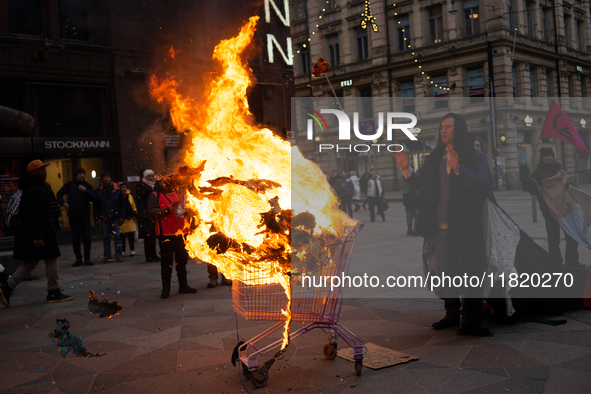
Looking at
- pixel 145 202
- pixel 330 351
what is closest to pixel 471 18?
pixel 145 202

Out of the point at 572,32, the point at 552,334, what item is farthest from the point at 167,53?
the point at 572,32

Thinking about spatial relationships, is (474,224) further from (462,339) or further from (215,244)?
(215,244)

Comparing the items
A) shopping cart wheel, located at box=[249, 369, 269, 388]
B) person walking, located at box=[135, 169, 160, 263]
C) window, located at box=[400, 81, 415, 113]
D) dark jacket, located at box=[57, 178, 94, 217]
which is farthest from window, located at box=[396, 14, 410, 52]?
shopping cart wheel, located at box=[249, 369, 269, 388]

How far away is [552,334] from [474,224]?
3.98 feet

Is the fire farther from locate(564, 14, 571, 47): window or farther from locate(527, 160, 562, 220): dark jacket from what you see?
locate(564, 14, 571, 47): window

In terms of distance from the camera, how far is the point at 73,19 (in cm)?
1459

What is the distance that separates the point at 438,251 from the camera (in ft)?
15.6

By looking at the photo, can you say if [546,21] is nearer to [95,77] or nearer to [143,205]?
[95,77]

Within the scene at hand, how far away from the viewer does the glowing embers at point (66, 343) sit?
4.49m

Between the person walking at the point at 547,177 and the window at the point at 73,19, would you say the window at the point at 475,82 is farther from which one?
the person walking at the point at 547,177

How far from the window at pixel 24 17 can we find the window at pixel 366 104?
25263mm

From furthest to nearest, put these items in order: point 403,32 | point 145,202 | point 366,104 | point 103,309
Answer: point 366,104
point 403,32
point 145,202
point 103,309

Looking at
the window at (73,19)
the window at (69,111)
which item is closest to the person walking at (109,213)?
the window at (69,111)

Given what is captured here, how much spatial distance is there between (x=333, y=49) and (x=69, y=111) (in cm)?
2600
